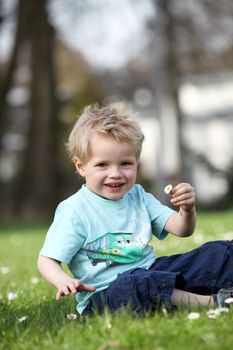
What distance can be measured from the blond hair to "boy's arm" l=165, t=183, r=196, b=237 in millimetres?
381

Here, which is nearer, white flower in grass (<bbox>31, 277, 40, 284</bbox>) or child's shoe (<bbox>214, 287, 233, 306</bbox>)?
child's shoe (<bbox>214, 287, 233, 306</bbox>)

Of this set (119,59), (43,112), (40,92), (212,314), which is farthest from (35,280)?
(119,59)

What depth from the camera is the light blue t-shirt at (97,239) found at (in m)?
3.60

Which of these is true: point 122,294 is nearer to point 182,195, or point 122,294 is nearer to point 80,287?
point 80,287

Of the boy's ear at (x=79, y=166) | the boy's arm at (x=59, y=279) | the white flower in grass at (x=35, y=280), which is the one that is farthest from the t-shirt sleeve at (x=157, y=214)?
the white flower in grass at (x=35, y=280)

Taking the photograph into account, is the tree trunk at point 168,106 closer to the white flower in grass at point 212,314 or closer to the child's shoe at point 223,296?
the child's shoe at point 223,296

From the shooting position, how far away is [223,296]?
346 centimetres

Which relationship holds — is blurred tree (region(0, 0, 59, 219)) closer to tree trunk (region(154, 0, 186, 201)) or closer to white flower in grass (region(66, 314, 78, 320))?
tree trunk (region(154, 0, 186, 201))

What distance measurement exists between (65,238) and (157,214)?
0.60 meters

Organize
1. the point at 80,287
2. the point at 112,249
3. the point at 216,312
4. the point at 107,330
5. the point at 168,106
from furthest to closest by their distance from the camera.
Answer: the point at 168,106 → the point at 112,249 → the point at 80,287 → the point at 216,312 → the point at 107,330

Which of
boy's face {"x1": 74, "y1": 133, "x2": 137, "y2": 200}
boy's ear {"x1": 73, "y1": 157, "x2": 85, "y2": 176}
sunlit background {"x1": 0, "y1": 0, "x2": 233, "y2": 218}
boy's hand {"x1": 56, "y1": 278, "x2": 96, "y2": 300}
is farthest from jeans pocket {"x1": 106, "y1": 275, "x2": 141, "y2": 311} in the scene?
sunlit background {"x1": 0, "y1": 0, "x2": 233, "y2": 218}

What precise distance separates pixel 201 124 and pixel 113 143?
36.7 m

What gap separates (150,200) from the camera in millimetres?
3961

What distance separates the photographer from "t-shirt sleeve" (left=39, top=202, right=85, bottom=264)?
140 inches
